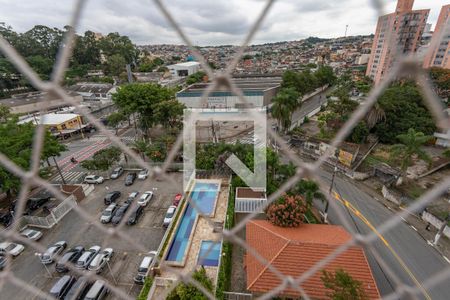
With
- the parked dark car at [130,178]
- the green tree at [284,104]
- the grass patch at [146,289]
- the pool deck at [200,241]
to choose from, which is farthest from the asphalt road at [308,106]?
the grass patch at [146,289]

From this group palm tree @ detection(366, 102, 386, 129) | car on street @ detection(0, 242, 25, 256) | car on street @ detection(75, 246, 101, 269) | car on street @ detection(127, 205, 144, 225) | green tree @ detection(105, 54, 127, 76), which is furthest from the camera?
green tree @ detection(105, 54, 127, 76)

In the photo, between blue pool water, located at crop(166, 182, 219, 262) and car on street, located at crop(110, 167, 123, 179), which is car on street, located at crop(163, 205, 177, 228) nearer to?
blue pool water, located at crop(166, 182, 219, 262)

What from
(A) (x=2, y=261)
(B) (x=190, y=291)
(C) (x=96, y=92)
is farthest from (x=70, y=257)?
(C) (x=96, y=92)

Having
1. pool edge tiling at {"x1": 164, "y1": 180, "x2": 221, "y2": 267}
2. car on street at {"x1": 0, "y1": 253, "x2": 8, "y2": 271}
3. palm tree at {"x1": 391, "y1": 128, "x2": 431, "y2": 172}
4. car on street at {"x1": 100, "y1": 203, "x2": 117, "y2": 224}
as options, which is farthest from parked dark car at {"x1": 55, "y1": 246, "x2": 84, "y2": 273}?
palm tree at {"x1": 391, "y1": 128, "x2": 431, "y2": 172}

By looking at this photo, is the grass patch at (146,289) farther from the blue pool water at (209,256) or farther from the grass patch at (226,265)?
the grass patch at (226,265)

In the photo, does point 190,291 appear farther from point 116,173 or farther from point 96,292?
point 116,173

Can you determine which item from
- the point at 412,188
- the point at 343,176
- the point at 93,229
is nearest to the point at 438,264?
the point at 412,188

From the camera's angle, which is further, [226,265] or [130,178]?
[130,178]
